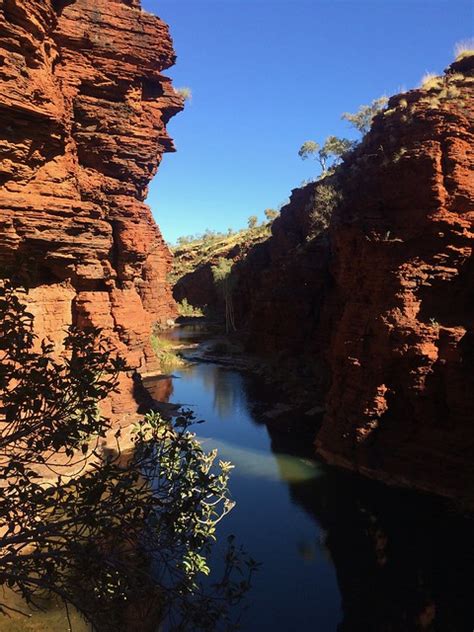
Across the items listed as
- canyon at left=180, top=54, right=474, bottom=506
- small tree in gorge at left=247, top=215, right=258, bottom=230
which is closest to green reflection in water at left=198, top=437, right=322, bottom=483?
canyon at left=180, top=54, right=474, bottom=506

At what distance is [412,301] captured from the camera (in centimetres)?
1628

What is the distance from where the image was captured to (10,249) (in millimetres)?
14328

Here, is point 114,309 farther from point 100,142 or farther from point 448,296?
point 448,296

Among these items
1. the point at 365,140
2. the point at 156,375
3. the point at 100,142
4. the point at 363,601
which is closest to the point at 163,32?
the point at 100,142

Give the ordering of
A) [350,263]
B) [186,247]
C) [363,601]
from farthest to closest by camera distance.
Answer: [186,247] < [350,263] < [363,601]

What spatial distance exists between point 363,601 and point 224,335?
148 ft

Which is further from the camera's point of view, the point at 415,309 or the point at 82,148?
the point at 82,148

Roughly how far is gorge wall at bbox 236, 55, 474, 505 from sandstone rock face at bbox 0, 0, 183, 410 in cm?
988

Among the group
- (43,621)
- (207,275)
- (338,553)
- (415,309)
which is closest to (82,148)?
(415,309)

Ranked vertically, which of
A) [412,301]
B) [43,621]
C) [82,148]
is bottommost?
[43,621]

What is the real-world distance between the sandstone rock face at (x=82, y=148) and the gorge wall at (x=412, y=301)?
988 centimetres

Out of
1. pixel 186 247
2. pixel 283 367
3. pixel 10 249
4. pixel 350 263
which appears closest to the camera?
pixel 10 249

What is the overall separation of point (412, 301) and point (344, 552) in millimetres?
8551

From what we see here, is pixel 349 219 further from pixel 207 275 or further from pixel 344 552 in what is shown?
pixel 207 275
